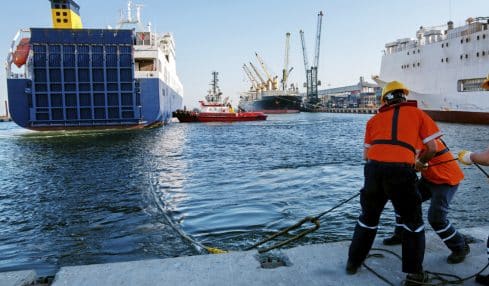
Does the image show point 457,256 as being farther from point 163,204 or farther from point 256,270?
point 163,204

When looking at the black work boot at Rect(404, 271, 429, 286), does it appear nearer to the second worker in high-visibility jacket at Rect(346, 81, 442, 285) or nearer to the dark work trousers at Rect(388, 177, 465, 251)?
the second worker in high-visibility jacket at Rect(346, 81, 442, 285)

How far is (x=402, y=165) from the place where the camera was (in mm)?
3078

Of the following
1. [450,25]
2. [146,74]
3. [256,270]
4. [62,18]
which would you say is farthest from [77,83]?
[450,25]

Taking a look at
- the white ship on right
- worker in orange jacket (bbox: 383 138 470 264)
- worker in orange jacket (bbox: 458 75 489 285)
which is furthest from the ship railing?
worker in orange jacket (bbox: 458 75 489 285)

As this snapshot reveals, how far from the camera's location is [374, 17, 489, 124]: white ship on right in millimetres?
33594

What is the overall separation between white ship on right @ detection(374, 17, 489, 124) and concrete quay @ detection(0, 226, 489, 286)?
31309 millimetres

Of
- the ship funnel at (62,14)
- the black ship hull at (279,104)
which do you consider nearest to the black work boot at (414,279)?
the ship funnel at (62,14)

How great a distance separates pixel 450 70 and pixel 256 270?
38952mm

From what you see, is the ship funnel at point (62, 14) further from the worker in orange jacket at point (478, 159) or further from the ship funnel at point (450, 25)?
the ship funnel at point (450, 25)

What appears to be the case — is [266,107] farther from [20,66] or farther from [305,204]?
[305,204]

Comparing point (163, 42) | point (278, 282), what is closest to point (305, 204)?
point (278, 282)

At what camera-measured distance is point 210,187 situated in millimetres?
9758

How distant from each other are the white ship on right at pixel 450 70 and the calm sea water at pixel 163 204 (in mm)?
24284

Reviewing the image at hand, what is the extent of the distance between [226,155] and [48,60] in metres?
17.6
